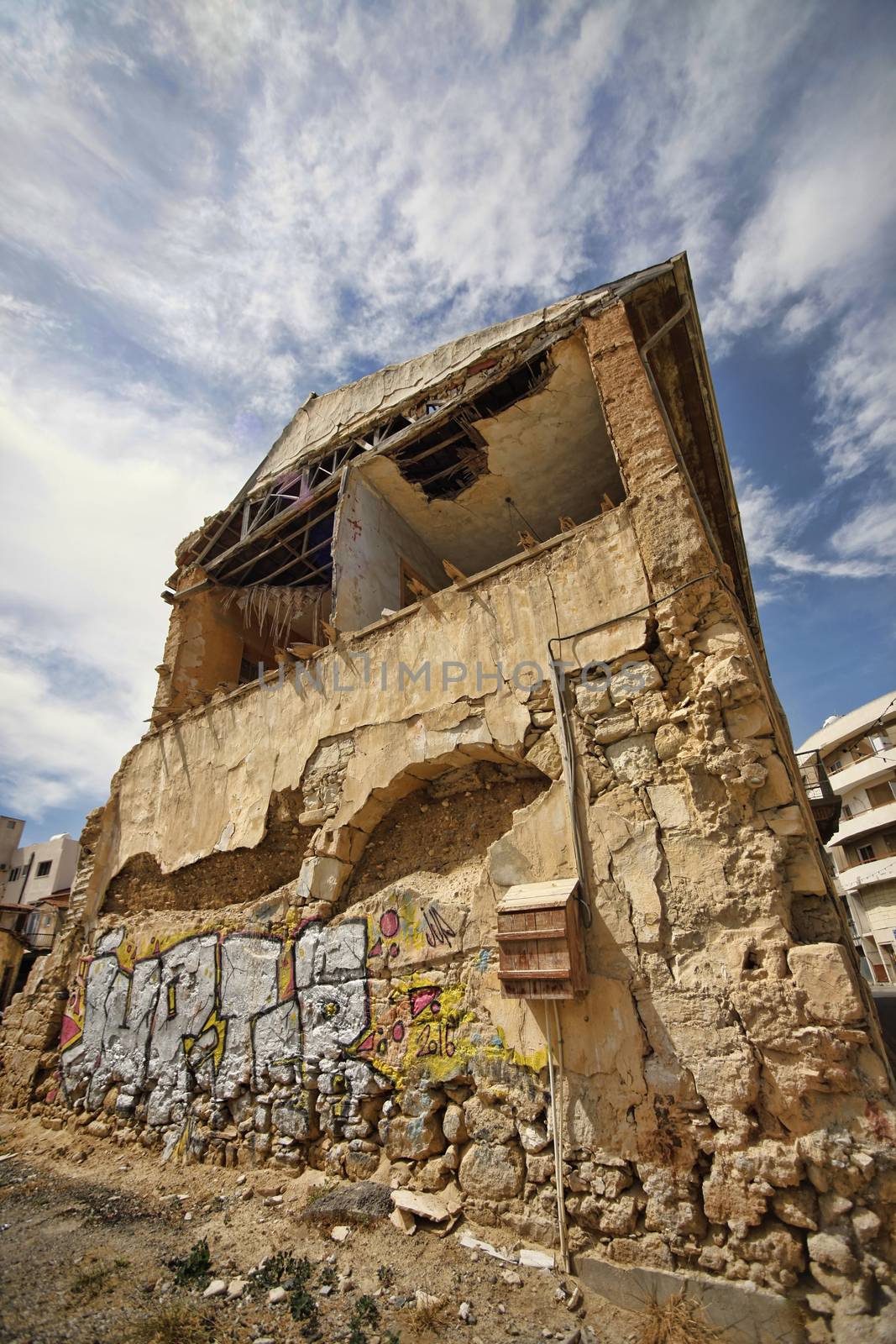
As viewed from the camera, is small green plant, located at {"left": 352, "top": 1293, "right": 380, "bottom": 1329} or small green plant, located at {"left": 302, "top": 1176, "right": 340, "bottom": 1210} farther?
small green plant, located at {"left": 302, "top": 1176, "right": 340, "bottom": 1210}

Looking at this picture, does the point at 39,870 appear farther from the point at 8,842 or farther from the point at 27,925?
the point at 27,925

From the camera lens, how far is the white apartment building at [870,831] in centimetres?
2192

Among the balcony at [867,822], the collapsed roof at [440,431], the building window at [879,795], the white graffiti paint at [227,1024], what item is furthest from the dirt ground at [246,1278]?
the building window at [879,795]

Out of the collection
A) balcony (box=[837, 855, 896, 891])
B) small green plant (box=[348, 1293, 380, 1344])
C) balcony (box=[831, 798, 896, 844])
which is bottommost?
small green plant (box=[348, 1293, 380, 1344])

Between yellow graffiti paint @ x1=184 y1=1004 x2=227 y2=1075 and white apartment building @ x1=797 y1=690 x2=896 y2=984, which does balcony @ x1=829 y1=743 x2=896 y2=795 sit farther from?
yellow graffiti paint @ x1=184 y1=1004 x2=227 y2=1075

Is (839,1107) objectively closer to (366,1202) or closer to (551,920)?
(551,920)

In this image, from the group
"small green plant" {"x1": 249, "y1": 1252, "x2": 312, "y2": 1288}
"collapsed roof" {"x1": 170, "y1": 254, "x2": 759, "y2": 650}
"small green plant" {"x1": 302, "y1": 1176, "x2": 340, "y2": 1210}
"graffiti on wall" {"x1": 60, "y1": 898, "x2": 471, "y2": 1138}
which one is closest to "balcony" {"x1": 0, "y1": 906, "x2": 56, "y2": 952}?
"graffiti on wall" {"x1": 60, "y1": 898, "x2": 471, "y2": 1138}

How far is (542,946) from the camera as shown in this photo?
390 centimetres

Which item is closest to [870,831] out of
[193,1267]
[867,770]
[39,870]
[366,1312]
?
[867,770]

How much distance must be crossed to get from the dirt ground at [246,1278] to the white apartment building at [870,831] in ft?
72.3

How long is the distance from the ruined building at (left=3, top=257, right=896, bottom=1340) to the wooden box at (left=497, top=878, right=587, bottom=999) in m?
0.02

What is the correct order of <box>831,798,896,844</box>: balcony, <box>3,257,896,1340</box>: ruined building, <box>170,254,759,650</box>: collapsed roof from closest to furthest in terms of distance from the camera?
<box>3,257,896,1340</box>: ruined building < <box>170,254,759,650</box>: collapsed roof < <box>831,798,896,844</box>: balcony

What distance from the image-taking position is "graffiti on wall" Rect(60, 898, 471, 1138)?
4668 millimetres

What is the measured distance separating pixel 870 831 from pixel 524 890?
957 inches
